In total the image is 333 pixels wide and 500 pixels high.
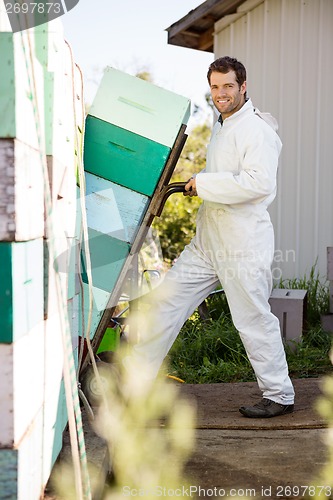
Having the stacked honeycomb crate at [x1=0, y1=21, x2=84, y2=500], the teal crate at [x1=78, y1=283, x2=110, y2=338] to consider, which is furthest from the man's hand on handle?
the stacked honeycomb crate at [x1=0, y1=21, x2=84, y2=500]

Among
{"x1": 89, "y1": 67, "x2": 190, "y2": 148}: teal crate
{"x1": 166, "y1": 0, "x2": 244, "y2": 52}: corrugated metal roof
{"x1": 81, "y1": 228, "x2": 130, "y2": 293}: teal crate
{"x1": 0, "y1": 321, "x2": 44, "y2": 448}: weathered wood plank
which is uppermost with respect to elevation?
{"x1": 166, "y1": 0, "x2": 244, "y2": 52}: corrugated metal roof

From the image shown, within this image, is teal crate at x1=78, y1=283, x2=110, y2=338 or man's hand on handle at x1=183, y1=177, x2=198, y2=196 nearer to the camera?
teal crate at x1=78, y1=283, x2=110, y2=338

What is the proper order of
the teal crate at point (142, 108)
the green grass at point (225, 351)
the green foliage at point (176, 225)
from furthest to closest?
1. the green foliage at point (176, 225)
2. the green grass at point (225, 351)
3. the teal crate at point (142, 108)

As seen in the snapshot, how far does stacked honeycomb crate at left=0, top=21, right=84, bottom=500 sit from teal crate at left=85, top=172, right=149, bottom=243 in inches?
31.7

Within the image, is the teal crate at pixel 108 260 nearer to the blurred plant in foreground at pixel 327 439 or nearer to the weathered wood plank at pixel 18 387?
the blurred plant in foreground at pixel 327 439

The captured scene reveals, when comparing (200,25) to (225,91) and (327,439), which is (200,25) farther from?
(327,439)

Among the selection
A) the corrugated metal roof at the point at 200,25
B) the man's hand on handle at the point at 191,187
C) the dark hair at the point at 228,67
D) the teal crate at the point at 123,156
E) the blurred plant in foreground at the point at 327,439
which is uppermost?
the corrugated metal roof at the point at 200,25

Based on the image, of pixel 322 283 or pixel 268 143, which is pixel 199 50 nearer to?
Result: pixel 322 283

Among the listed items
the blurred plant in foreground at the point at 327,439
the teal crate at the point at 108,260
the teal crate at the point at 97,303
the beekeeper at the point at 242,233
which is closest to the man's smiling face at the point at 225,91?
the beekeeper at the point at 242,233

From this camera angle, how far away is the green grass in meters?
5.00

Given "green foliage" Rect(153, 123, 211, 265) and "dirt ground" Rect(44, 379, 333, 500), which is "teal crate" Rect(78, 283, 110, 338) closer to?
"dirt ground" Rect(44, 379, 333, 500)

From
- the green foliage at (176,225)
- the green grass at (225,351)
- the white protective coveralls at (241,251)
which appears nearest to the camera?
the white protective coveralls at (241,251)

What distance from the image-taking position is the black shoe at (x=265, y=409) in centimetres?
390

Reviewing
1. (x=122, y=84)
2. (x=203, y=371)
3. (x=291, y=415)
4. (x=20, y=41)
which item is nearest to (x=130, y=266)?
(x=122, y=84)
